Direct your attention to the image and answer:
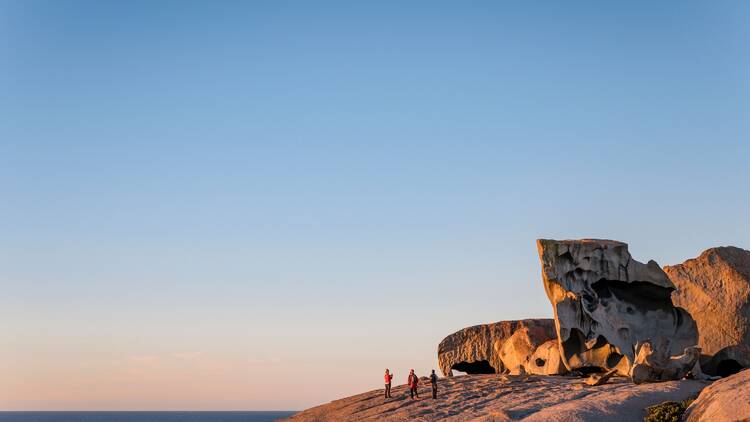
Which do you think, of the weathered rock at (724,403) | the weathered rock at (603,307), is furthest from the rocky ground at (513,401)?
the weathered rock at (724,403)

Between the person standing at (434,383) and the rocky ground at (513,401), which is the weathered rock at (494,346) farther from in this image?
the person standing at (434,383)

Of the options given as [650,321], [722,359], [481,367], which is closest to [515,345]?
[481,367]

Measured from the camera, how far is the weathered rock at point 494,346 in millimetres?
48594

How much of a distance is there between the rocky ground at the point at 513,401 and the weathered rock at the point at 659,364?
0.76 m

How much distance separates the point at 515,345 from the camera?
1925 inches

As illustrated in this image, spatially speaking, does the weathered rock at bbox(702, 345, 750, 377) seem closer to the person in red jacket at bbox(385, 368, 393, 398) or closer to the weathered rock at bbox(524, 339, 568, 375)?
the weathered rock at bbox(524, 339, 568, 375)

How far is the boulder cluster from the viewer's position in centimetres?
4219

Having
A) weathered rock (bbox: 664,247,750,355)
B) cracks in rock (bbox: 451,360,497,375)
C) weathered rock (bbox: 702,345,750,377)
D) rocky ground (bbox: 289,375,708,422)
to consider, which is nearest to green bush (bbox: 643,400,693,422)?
rocky ground (bbox: 289,375,708,422)

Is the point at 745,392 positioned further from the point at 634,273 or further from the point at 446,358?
the point at 446,358

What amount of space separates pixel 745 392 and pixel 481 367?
23.6 meters

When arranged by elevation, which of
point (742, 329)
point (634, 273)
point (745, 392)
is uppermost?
point (634, 273)

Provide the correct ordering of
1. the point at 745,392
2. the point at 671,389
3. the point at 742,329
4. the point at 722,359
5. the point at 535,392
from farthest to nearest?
the point at 742,329
the point at 722,359
the point at 535,392
the point at 671,389
the point at 745,392

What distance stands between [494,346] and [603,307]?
9.01 m

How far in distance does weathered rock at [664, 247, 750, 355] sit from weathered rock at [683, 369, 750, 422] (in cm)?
1629
